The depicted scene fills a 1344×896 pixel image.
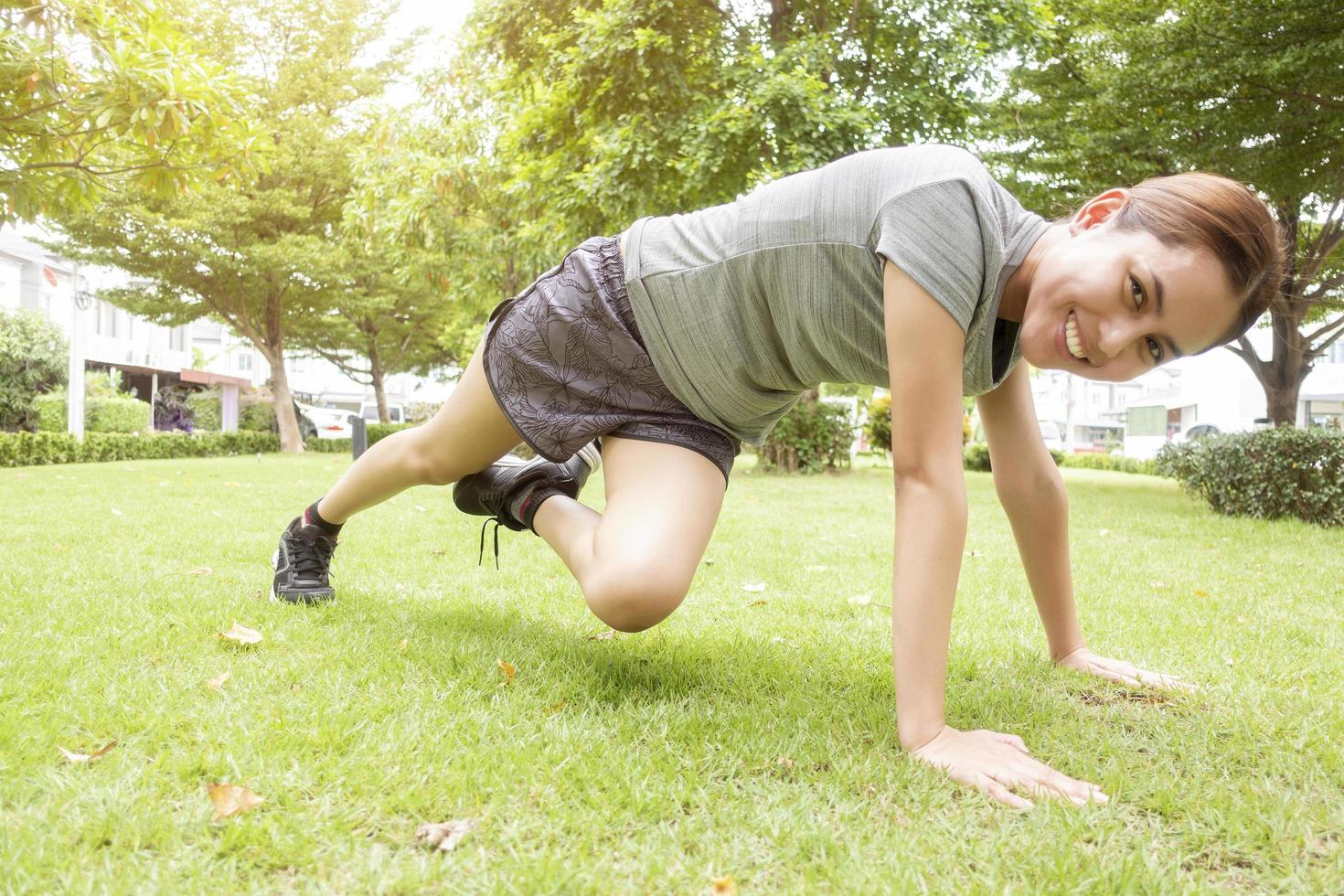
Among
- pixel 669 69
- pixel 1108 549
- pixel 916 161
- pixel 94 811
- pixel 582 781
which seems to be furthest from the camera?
pixel 669 69

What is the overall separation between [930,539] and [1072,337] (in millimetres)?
458

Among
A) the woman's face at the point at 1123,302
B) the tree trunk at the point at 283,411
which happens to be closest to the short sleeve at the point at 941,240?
the woman's face at the point at 1123,302

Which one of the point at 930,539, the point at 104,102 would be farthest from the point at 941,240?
the point at 104,102

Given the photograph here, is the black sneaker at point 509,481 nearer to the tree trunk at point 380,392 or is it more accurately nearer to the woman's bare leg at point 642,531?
the woman's bare leg at point 642,531

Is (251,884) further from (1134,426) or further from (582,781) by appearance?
(1134,426)

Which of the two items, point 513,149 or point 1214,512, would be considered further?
point 513,149

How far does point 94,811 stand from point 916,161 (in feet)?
5.94

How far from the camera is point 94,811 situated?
142 cm

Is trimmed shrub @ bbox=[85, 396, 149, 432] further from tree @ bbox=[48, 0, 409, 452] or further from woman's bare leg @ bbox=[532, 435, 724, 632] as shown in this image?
woman's bare leg @ bbox=[532, 435, 724, 632]

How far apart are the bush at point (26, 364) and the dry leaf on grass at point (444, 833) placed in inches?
819

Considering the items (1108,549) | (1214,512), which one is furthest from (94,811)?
(1214,512)

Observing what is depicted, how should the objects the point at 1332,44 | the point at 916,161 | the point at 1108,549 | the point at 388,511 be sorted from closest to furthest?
the point at 916,161 < the point at 1108,549 < the point at 388,511 < the point at 1332,44

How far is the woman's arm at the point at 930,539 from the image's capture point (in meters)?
1.64

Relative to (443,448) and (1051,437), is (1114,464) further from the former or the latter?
(443,448)
